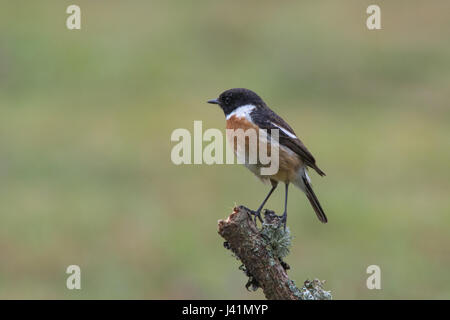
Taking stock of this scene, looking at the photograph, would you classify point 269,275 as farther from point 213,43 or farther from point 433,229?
point 213,43

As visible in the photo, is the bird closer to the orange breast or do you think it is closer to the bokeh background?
the orange breast

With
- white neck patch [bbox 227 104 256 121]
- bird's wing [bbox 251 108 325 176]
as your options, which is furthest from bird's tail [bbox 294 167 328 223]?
white neck patch [bbox 227 104 256 121]

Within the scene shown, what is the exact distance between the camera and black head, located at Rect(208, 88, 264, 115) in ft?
27.6

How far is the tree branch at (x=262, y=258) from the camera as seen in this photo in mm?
6062

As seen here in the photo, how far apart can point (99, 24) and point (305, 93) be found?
831 cm

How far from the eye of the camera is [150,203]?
1753 centimetres

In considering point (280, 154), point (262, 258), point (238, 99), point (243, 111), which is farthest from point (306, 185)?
point (262, 258)

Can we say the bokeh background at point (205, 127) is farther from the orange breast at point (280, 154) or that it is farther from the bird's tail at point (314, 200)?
the orange breast at point (280, 154)

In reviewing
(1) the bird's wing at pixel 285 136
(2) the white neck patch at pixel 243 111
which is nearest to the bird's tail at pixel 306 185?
(1) the bird's wing at pixel 285 136

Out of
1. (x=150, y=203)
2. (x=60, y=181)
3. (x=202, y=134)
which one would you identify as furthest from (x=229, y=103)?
(x=202, y=134)

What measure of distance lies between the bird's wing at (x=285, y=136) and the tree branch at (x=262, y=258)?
→ 1854mm

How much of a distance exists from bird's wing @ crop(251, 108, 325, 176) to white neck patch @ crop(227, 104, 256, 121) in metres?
0.09

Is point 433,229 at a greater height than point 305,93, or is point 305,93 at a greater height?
point 305,93

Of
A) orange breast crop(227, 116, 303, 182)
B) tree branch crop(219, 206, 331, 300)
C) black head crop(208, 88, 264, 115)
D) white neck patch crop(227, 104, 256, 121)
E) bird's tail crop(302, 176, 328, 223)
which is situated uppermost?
black head crop(208, 88, 264, 115)
